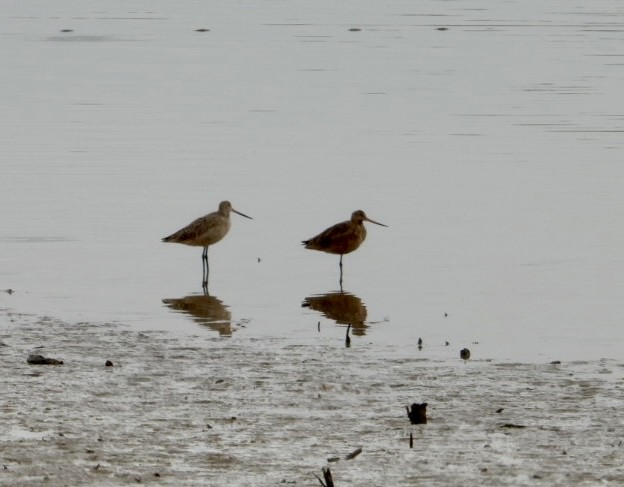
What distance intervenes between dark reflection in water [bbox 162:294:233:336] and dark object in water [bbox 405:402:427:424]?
340 cm

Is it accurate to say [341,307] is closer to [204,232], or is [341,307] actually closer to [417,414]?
[204,232]

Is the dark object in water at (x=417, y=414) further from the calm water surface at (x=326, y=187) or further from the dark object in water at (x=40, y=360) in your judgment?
the dark object in water at (x=40, y=360)

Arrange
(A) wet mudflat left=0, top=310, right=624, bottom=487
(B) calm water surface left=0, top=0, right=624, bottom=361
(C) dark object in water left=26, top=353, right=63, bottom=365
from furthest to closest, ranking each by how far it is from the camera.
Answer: (B) calm water surface left=0, top=0, right=624, bottom=361 < (C) dark object in water left=26, top=353, right=63, bottom=365 < (A) wet mudflat left=0, top=310, right=624, bottom=487

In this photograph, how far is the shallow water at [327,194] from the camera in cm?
1256

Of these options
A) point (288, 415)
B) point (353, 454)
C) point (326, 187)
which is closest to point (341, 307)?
point (288, 415)

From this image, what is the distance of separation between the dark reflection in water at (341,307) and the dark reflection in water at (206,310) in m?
0.75

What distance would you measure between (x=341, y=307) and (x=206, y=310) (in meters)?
1.15

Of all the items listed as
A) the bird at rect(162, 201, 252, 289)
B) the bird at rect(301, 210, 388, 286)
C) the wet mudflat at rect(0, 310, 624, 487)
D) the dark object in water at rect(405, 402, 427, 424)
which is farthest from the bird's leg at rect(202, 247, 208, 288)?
the dark object in water at rect(405, 402, 427, 424)

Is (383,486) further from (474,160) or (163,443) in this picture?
(474,160)

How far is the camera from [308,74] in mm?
37250

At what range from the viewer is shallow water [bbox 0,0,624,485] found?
12562mm

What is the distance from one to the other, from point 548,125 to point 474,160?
496 centimetres

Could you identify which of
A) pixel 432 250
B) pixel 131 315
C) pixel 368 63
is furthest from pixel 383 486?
pixel 368 63

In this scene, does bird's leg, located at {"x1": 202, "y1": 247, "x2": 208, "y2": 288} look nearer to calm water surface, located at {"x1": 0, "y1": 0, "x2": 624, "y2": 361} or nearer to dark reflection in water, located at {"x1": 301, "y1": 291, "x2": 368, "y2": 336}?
calm water surface, located at {"x1": 0, "y1": 0, "x2": 624, "y2": 361}
